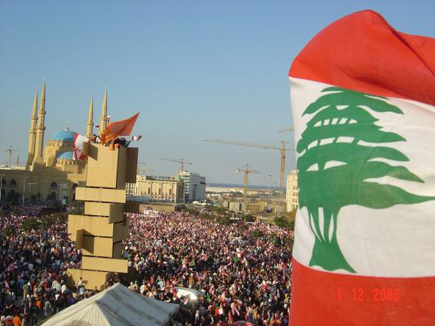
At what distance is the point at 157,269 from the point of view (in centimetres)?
1922

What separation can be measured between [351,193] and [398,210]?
489 millimetres

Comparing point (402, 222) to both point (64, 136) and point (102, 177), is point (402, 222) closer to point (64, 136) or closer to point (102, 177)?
point (102, 177)

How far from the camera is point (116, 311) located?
972 cm

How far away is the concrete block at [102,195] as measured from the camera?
15023 millimetres

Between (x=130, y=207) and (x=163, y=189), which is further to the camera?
(x=163, y=189)

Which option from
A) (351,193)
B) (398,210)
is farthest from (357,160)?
(398,210)

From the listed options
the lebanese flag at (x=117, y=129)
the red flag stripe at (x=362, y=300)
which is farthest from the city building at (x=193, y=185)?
the red flag stripe at (x=362, y=300)

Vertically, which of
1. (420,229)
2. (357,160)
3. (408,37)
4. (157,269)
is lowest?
(157,269)

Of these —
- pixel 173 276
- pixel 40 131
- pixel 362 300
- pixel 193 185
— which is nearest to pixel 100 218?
pixel 173 276

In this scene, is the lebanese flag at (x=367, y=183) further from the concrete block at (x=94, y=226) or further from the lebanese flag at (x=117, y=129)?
the concrete block at (x=94, y=226)

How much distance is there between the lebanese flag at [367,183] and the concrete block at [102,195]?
1018 cm

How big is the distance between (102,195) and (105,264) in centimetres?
219

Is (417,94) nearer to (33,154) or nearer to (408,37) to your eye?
(408,37)
